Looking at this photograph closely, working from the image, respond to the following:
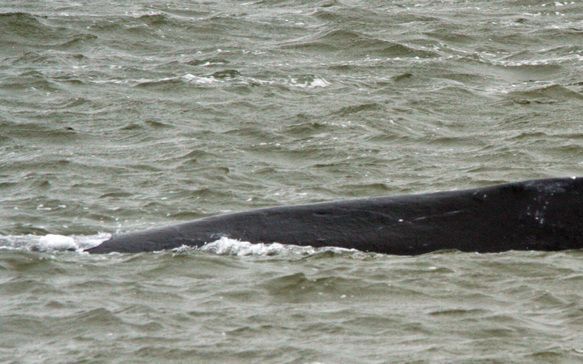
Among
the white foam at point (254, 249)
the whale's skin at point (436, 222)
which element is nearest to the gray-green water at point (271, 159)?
the white foam at point (254, 249)

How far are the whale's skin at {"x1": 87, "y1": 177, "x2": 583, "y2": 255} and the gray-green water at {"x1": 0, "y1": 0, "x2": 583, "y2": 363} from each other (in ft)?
0.50

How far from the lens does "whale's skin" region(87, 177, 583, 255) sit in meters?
9.48

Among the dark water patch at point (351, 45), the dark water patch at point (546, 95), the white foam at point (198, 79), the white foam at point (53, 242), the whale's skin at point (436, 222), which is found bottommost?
the dark water patch at point (351, 45)

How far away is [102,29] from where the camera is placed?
25375 millimetres

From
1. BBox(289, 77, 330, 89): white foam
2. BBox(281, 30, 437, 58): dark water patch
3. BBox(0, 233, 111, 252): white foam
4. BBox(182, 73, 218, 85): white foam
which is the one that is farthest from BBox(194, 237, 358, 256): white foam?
BBox(281, 30, 437, 58): dark water patch

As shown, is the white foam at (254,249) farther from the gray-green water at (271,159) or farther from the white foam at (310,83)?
the white foam at (310,83)

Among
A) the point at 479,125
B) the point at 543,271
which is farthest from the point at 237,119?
the point at 543,271

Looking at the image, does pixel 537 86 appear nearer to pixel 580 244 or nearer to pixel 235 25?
pixel 235 25

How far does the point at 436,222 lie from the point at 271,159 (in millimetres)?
6846

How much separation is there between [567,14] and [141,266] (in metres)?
17.2

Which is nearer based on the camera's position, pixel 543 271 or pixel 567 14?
pixel 543 271

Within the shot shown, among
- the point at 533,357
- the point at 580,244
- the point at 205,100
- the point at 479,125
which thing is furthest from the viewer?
the point at 205,100

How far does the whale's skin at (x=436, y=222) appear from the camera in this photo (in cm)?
948

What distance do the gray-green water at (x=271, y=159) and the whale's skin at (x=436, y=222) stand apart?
0.50ft
